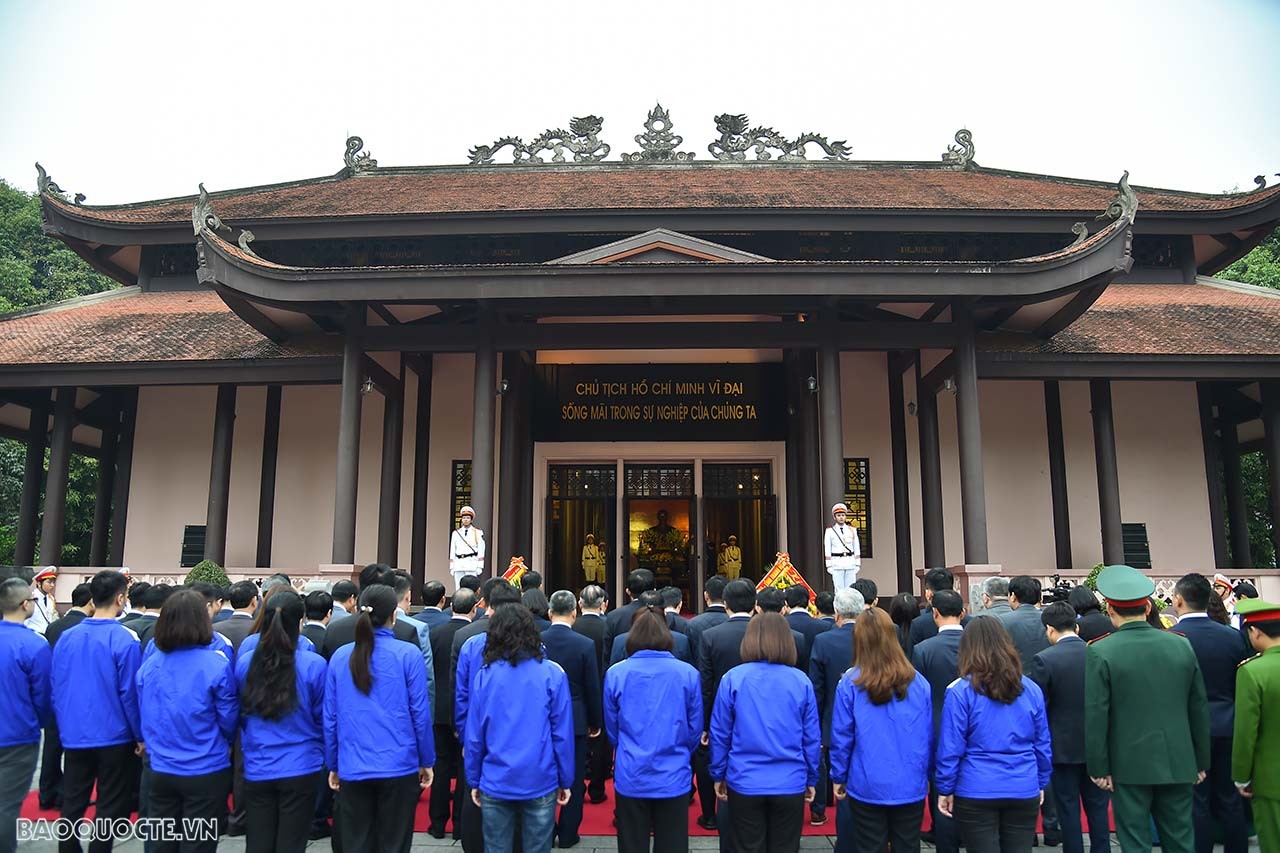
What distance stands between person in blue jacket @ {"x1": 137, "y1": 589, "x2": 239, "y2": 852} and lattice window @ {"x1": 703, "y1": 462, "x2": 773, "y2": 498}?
12.0 metres

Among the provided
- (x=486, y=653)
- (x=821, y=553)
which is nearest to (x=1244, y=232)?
(x=821, y=553)

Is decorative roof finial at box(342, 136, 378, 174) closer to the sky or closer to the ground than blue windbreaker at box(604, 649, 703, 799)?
closer to the sky

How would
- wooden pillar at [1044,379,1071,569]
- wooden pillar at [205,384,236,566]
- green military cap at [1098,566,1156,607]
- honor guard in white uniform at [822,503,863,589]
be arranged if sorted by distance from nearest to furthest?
green military cap at [1098,566,1156,607], honor guard in white uniform at [822,503,863,589], wooden pillar at [205,384,236,566], wooden pillar at [1044,379,1071,569]

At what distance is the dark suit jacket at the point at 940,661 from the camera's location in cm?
518

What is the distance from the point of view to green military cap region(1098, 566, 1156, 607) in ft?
15.4

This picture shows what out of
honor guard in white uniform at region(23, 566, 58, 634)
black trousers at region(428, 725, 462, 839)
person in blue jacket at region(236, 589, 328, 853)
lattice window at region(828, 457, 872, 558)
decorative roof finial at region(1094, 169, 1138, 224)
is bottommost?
black trousers at region(428, 725, 462, 839)

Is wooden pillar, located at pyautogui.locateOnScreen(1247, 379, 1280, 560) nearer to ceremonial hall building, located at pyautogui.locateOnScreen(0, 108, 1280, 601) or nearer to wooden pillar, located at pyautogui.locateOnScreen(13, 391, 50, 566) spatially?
ceremonial hall building, located at pyautogui.locateOnScreen(0, 108, 1280, 601)

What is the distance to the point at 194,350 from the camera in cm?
1417

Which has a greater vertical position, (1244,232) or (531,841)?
(1244,232)

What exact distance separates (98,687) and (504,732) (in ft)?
8.08

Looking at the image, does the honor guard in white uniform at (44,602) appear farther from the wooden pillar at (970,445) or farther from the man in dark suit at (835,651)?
the wooden pillar at (970,445)

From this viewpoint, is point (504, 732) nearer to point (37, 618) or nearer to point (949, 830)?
point (949, 830)

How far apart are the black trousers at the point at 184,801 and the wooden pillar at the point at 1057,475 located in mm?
13808

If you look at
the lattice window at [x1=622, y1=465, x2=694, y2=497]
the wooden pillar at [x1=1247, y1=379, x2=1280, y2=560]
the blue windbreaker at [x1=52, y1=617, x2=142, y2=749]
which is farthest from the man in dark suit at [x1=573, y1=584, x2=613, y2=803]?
the wooden pillar at [x1=1247, y1=379, x2=1280, y2=560]
